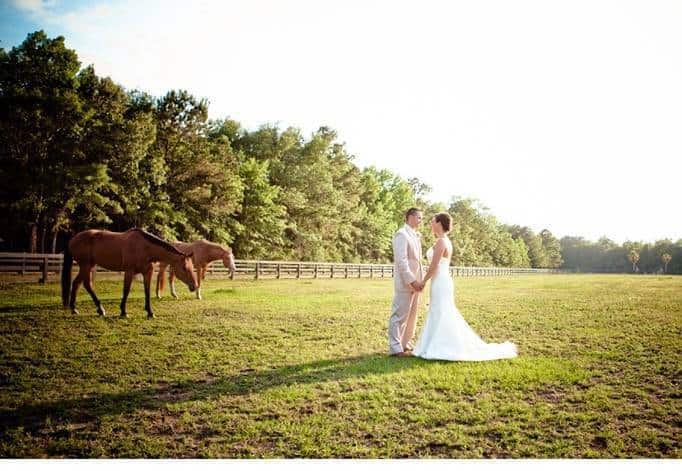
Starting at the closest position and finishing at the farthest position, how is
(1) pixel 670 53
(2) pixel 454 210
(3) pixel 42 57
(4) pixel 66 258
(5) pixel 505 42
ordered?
(1) pixel 670 53, (5) pixel 505 42, (3) pixel 42 57, (4) pixel 66 258, (2) pixel 454 210

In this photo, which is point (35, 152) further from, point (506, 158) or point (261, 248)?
point (261, 248)

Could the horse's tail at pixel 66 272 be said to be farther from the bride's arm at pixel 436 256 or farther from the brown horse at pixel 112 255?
the bride's arm at pixel 436 256

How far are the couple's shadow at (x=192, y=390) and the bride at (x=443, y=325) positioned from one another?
0.39 m

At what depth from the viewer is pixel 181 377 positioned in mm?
5566

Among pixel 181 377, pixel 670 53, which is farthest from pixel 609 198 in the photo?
pixel 181 377

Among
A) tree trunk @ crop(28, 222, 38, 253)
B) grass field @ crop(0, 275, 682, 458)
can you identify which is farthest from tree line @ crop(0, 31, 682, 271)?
grass field @ crop(0, 275, 682, 458)

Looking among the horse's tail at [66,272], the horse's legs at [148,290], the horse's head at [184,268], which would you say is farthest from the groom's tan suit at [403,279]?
the horse's tail at [66,272]

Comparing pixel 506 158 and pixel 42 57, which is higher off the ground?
pixel 42 57

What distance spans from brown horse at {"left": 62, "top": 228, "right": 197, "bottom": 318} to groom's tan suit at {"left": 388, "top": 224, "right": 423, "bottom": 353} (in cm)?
592

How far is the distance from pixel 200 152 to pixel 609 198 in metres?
20.0

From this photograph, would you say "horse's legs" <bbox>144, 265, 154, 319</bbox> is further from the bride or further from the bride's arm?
the bride's arm

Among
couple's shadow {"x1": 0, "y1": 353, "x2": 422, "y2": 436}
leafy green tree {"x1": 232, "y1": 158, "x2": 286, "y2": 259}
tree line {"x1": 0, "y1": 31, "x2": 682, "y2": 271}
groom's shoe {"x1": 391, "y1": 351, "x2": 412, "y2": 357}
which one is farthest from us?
leafy green tree {"x1": 232, "y1": 158, "x2": 286, "y2": 259}

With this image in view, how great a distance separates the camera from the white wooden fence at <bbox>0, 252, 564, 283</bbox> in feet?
30.3

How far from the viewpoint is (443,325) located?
6617 millimetres
